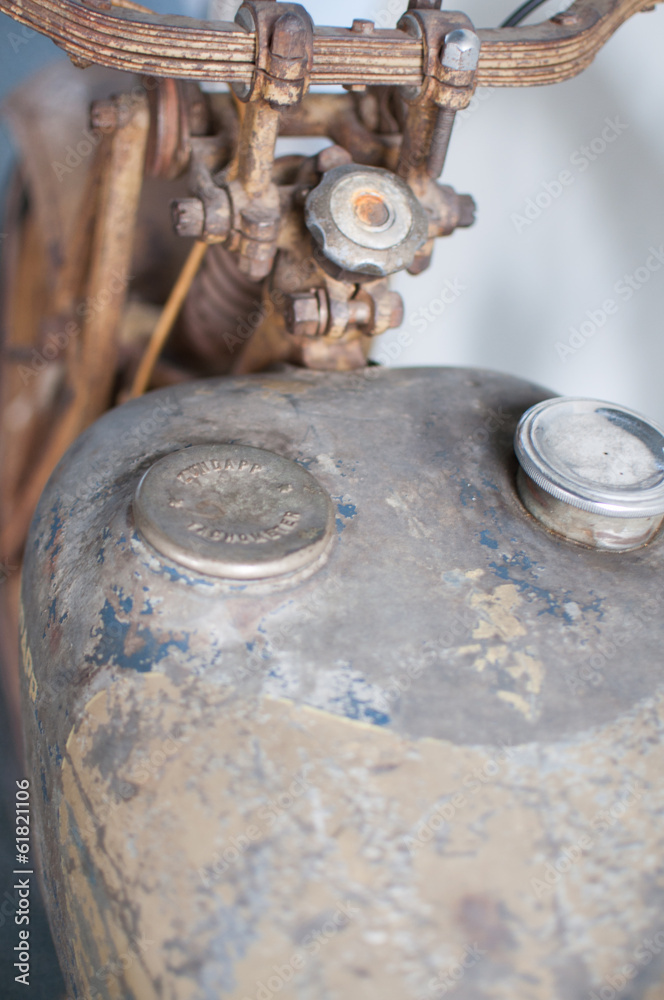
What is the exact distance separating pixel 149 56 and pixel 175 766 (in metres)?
0.83

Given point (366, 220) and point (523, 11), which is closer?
point (366, 220)

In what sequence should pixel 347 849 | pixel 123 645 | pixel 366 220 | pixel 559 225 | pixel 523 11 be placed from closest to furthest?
1. pixel 347 849
2. pixel 123 645
3. pixel 366 220
4. pixel 523 11
5. pixel 559 225

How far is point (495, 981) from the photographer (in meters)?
0.69

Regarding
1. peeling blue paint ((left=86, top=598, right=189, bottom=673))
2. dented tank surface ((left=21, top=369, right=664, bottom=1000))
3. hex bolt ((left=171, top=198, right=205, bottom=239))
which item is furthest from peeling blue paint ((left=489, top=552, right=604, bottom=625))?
hex bolt ((left=171, top=198, right=205, bottom=239))

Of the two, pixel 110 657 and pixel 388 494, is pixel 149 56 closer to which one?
pixel 388 494

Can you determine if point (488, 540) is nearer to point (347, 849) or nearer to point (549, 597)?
point (549, 597)

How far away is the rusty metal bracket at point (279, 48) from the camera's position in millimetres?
983

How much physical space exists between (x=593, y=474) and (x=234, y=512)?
0.43m

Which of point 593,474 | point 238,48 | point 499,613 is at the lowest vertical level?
point 499,613

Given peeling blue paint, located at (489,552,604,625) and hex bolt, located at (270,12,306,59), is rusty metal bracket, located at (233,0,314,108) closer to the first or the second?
hex bolt, located at (270,12,306,59)

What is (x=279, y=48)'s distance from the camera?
98 cm

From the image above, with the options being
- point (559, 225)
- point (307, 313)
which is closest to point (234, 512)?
point (307, 313)

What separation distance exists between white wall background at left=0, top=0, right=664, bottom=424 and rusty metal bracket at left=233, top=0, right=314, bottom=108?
998 millimetres

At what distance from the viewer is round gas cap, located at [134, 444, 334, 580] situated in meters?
0.85
